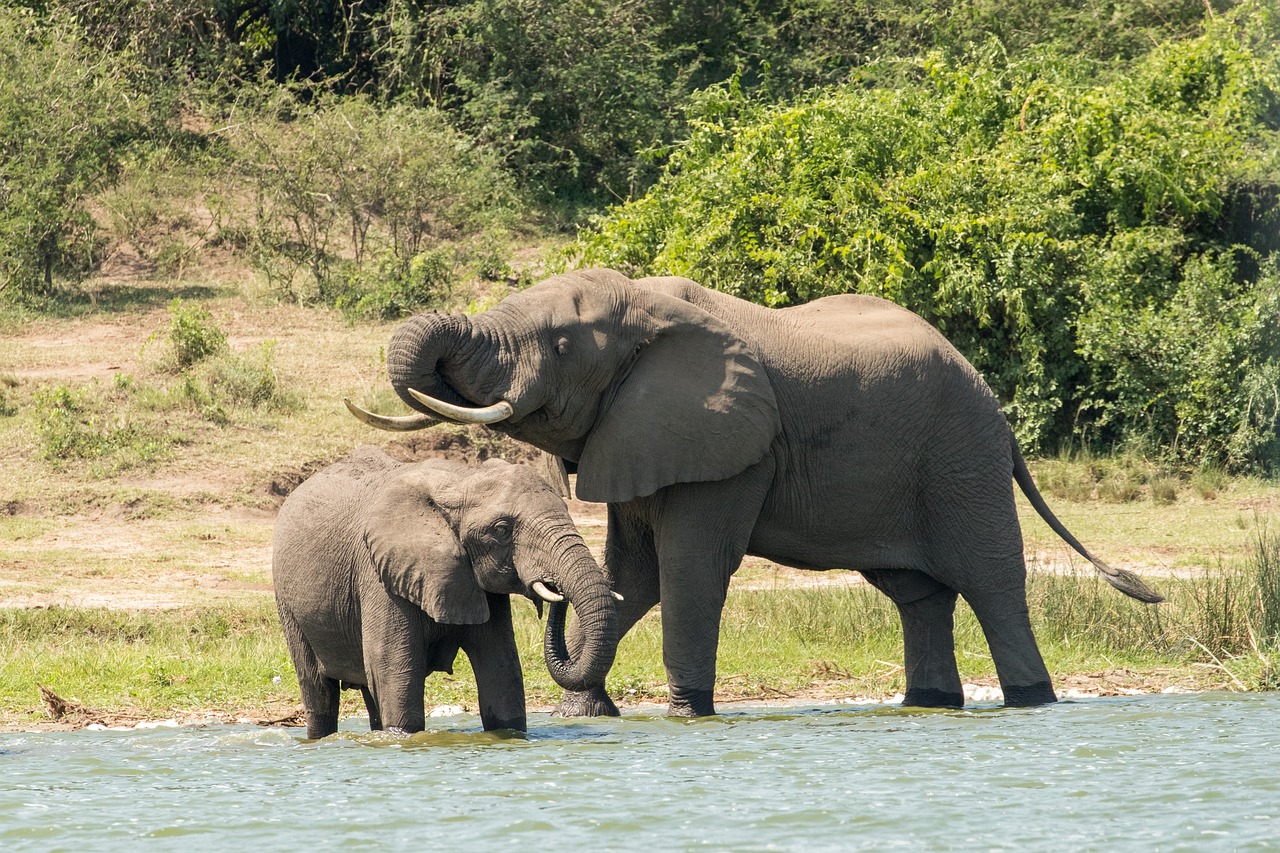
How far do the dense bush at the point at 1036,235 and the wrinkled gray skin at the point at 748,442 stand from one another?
8.22 metres

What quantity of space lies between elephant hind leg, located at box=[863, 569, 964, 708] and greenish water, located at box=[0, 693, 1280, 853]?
1.10ft

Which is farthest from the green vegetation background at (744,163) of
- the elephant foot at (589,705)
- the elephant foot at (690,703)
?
the elephant foot at (690,703)

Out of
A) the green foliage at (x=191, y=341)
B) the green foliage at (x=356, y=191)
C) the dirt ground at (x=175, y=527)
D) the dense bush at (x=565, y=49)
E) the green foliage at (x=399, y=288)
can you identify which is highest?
the dense bush at (x=565, y=49)

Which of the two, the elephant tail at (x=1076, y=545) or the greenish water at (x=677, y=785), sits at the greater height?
the elephant tail at (x=1076, y=545)

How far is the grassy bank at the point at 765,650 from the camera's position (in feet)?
35.3

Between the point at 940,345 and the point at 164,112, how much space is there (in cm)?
1767

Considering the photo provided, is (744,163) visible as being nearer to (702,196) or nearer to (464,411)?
(702,196)

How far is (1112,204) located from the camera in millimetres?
19516

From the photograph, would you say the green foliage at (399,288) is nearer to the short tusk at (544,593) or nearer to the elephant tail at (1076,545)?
the elephant tail at (1076,545)

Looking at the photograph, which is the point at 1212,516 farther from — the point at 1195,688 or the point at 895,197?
the point at 1195,688

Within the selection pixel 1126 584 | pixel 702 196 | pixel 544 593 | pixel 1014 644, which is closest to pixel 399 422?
pixel 544 593

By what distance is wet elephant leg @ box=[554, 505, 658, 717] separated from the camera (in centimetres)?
1004

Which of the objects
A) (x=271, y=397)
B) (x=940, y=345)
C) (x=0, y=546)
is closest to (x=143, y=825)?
(x=940, y=345)

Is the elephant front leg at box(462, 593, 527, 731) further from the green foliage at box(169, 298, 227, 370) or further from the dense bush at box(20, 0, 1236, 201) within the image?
the dense bush at box(20, 0, 1236, 201)
